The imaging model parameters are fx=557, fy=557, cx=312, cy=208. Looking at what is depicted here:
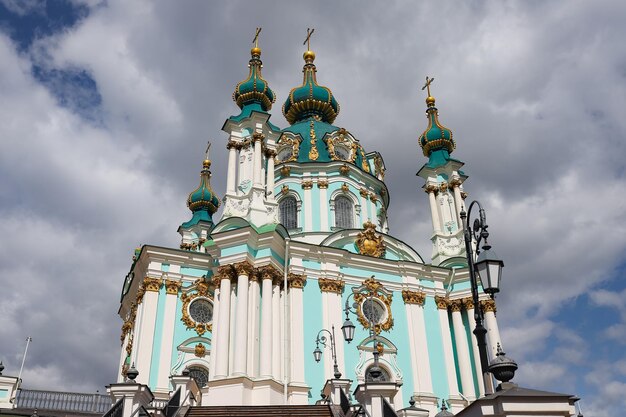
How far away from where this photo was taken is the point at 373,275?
84.3ft

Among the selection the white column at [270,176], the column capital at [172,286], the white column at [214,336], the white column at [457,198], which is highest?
→ the white column at [457,198]

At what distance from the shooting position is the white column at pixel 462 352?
2470 cm

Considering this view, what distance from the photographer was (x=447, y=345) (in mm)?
25438

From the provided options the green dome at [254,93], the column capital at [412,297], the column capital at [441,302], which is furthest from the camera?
the green dome at [254,93]

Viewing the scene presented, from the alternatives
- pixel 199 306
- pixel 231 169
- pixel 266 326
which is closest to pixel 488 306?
pixel 266 326

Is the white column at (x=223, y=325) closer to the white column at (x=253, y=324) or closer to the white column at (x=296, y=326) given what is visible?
the white column at (x=253, y=324)

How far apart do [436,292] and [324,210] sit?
276 inches

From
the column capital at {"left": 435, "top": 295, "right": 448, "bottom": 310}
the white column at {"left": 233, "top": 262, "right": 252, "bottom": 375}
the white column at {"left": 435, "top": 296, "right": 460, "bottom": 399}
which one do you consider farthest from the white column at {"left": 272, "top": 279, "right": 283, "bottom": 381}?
the column capital at {"left": 435, "top": 295, "right": 448, "bottom": 310}

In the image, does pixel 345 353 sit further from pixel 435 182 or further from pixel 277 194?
pixel 435 182

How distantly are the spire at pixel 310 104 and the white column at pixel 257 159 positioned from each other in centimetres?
990

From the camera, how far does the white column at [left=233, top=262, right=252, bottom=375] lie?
19.9m

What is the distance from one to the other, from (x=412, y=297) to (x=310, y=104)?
1510 cm

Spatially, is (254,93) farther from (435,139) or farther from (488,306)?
(488,306)

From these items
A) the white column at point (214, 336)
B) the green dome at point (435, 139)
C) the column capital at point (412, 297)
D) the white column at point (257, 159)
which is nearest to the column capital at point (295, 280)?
the white column at point (214, 336)
